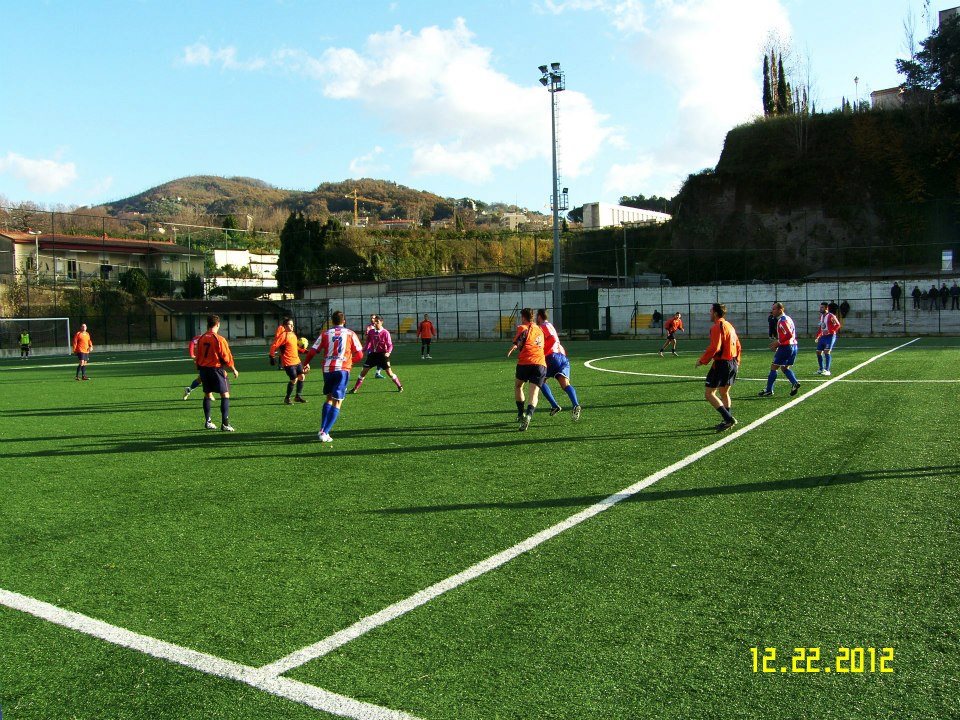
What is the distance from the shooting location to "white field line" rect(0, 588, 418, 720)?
3.53m

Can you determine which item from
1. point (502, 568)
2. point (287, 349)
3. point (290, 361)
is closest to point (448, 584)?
point (502, 568)

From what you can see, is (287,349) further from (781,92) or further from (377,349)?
(781,92)

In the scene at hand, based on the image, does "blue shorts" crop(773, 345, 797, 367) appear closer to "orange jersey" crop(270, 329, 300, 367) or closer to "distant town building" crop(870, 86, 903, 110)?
"orange jersey" crop(270, 329, 300, 367)

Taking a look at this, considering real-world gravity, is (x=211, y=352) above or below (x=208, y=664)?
above

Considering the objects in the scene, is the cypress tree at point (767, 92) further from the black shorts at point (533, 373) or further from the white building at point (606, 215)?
the black shorts at point (533, 373)

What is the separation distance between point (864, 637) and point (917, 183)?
69877 mm

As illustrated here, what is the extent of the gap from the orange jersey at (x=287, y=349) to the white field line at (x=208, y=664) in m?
11.5

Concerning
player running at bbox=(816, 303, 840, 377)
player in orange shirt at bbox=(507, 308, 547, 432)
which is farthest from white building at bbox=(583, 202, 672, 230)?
player in orange shirt at bbox=(507, 308, 547, 432)

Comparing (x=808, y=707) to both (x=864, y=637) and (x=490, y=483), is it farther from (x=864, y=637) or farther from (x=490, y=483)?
(x=490, y=483)

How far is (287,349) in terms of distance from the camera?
16.5 m

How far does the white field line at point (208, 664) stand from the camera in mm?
3529

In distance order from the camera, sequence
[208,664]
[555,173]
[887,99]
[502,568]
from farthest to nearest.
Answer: [887,99]
[555,173]
[502,568]
[208,664]

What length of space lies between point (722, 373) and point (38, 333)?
50477 millimetres

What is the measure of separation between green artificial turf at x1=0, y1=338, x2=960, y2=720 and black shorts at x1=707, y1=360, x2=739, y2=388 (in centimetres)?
82
